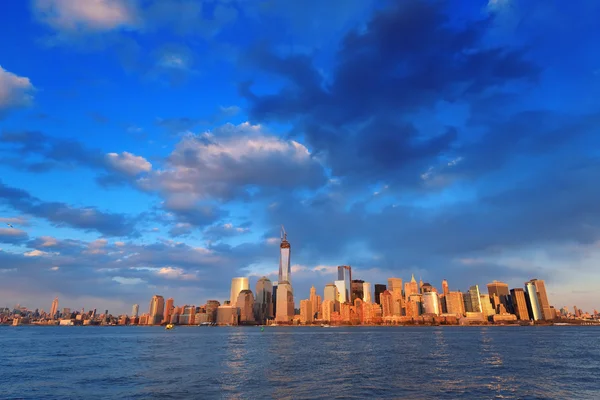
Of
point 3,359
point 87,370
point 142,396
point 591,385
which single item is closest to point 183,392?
point 142,396

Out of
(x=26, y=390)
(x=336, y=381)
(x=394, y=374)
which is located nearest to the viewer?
(x=26, y=390)

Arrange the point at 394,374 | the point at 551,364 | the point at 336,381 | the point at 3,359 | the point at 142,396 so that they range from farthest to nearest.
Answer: the point at 3,359
the point at 551,364
the point at 394,374
the point at 336,381
the point at 142,396

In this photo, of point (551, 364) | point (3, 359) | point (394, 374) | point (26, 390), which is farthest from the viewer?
point (3, 359)

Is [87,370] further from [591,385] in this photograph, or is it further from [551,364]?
[551,364]

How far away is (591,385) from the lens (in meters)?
50.3

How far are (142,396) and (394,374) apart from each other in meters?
38.2

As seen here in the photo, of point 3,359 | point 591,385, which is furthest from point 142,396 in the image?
point 3,359

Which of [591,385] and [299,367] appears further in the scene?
[299,367]

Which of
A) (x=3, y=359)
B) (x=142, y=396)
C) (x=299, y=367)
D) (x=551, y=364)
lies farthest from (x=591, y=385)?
(x=3, y=359)

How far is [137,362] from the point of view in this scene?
78125 millimetres

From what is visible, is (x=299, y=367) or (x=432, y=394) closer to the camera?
(x=432, y=394)

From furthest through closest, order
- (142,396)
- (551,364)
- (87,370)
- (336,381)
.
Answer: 1. (551,364)
2. (87,370)
3. (336,381)
4. (142,396)

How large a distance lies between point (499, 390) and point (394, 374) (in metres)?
17.0

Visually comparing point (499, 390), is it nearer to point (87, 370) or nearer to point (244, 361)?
point (244, 361)
